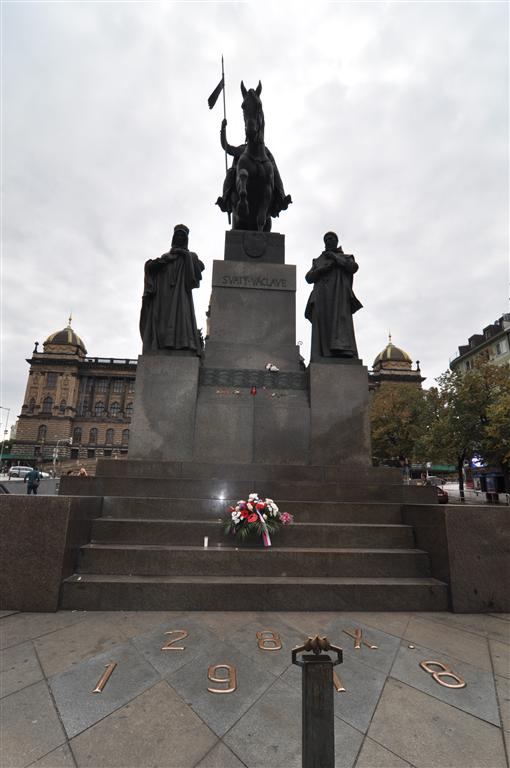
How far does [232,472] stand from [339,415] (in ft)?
9.38

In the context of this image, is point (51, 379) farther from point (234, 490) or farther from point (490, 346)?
point (234, 490)

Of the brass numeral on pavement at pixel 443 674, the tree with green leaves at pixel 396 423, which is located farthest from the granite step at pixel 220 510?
the tree with green leaves at pixel 396 423

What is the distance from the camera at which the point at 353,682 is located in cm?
324

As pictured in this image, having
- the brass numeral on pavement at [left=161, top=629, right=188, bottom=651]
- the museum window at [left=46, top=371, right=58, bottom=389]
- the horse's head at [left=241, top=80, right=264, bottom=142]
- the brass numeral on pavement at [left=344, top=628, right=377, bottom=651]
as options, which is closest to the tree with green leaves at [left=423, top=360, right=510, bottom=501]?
the horse's head at [left=241, top=80, right=264, bottom=142]

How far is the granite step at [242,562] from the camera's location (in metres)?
5.24

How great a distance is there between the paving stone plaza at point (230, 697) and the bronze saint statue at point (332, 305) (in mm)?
6073

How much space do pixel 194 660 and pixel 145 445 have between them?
17.3 ft

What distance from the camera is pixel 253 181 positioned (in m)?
11.3

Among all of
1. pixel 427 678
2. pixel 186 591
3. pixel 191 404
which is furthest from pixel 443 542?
pixel 191 404

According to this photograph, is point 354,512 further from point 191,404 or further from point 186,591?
point 191,404

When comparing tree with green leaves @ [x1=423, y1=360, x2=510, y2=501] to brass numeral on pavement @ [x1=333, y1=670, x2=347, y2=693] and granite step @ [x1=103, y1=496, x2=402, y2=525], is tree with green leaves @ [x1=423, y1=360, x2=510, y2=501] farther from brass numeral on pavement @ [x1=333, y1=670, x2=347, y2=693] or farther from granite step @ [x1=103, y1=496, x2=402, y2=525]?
brass numeral on pavement @ [x1=333, y1=670, x2=347, y2=693]

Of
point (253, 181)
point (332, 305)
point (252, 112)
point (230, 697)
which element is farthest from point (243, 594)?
point (252, 112)

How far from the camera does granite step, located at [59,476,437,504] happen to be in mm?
6684

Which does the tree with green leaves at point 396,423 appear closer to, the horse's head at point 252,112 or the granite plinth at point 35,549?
the horse's head at point 252,112
